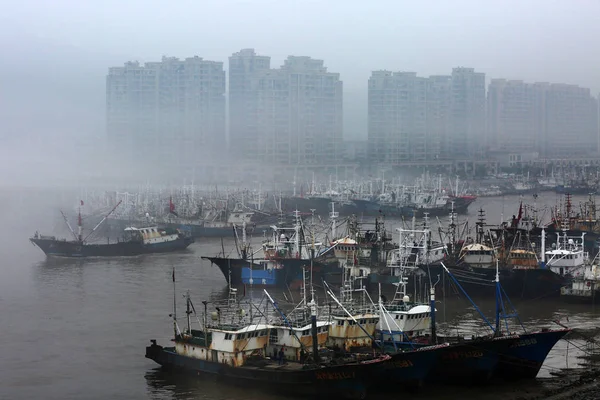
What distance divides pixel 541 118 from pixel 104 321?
39931mm

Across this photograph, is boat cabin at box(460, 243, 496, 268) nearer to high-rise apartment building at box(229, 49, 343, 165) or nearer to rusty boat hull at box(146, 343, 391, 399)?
rusty boat hull at box(146, 343, 391, 399)

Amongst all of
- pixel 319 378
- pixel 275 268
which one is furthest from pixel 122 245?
pixel 319 378

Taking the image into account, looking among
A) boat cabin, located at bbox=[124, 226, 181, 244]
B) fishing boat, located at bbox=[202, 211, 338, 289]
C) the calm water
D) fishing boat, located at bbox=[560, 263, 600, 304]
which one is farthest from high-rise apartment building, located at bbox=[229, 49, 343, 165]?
fishing boat, located at bbox=[560, 263, 600, 304]

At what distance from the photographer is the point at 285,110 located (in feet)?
156

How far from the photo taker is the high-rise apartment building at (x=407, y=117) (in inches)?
1983

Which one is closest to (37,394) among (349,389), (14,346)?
(14,346)

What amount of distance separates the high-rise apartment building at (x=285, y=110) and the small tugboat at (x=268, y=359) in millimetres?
37007

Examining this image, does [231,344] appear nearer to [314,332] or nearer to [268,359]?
[268,359]

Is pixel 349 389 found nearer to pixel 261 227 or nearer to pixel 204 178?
pixel 261 227

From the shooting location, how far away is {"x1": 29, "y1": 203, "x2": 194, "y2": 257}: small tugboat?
20969mm

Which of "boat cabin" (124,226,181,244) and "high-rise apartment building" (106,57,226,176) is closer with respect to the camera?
"boat cabin" (124,226,181,244)

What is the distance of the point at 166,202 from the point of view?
35.1 meters

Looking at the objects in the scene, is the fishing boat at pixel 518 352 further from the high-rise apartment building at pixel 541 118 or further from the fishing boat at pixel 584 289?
the high-rise apartment building at pixel 541 118

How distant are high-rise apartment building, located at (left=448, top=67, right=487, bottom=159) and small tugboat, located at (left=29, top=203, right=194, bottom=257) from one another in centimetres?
3157
